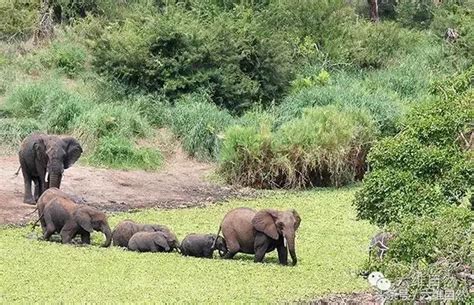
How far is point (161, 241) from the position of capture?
46.5ft

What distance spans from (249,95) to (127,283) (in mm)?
13896

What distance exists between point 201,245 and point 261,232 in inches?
33.5

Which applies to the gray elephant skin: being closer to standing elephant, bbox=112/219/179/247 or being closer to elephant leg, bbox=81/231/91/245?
elephant leg, bbox=81/231/91/245

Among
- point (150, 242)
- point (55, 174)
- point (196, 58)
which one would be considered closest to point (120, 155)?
point (196, 58)

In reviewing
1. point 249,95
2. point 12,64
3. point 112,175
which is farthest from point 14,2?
point 112,175

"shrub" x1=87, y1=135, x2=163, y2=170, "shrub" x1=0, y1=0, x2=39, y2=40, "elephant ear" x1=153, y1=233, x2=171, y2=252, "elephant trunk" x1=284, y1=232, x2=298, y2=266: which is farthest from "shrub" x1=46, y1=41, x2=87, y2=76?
"elephant trunk" x1=284, y1=232, x2=298, y2=266

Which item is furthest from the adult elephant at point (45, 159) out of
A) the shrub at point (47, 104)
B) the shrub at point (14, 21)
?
the shrub at point (14, 21)

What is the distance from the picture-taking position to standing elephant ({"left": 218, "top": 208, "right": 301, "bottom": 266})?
13.5 metres

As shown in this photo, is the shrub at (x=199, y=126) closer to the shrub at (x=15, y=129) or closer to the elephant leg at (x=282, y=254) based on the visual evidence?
the shrub at (x=15, y=129)

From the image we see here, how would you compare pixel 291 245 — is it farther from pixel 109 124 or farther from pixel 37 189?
pixel 109 124

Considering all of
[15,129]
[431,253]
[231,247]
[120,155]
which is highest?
[431,253]

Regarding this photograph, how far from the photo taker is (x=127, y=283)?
1181cm

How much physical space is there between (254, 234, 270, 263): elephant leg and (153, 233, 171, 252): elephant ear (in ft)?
3.99

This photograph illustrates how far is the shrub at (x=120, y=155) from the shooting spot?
2167cm
